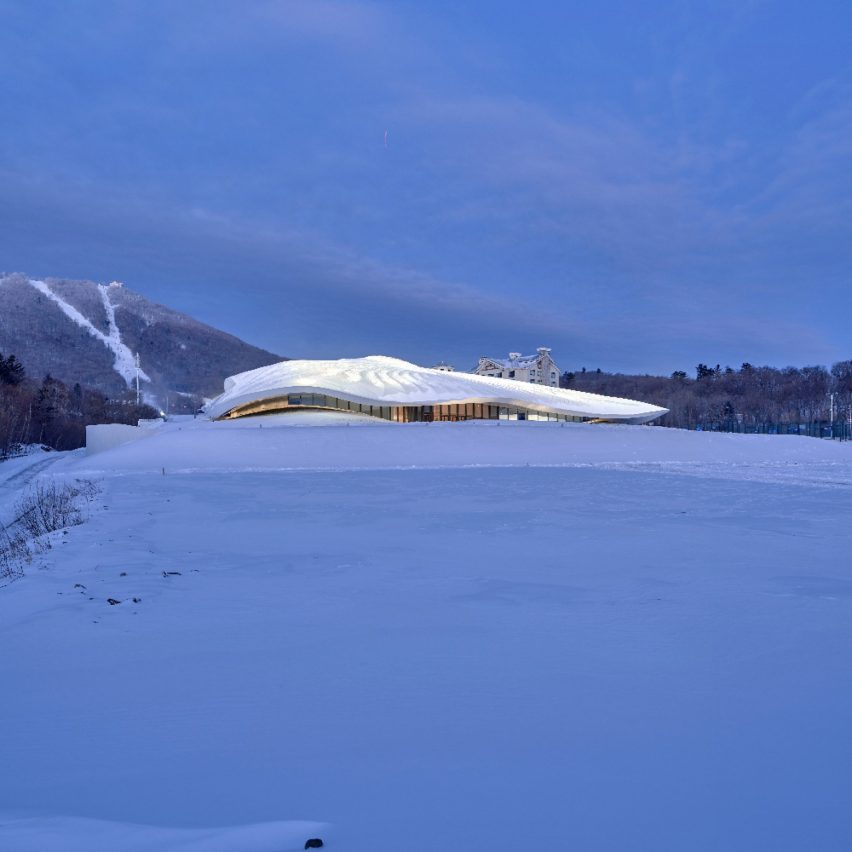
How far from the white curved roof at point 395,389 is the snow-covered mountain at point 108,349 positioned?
115m

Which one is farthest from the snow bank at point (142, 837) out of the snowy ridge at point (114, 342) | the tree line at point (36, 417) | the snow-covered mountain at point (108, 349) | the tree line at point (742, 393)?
the snowy ridge at point (114, 342)

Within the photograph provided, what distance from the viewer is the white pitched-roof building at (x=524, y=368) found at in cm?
7759

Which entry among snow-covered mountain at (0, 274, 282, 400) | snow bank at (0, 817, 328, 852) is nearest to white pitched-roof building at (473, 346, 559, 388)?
snow bank at (0, 817, 328, 852)

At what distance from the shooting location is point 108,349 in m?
172

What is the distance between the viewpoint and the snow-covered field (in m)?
2.41

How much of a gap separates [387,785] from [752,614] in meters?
3.68

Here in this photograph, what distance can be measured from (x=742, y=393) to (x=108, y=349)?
156 meters

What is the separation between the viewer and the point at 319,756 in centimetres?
285

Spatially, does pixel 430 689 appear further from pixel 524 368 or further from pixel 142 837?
pixel 524 368

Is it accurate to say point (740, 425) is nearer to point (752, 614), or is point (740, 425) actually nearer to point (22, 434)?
point (22, 434)

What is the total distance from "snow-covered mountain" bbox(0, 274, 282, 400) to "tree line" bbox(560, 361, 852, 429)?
105 metres

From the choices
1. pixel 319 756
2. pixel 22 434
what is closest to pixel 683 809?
pixel 319 756

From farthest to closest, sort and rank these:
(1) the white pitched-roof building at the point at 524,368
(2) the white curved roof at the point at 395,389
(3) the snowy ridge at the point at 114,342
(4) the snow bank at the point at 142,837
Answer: (3) the snowy ridge at the point at 114,342, (1) the white pitched-roof building at the point at 524,368, (2) the white curved roof at the point at 395,389, (4) the snow bank at the point at 142,837

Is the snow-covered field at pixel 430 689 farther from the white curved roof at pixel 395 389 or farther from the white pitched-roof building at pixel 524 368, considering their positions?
the white pitched-roof building at pixel 524 368
